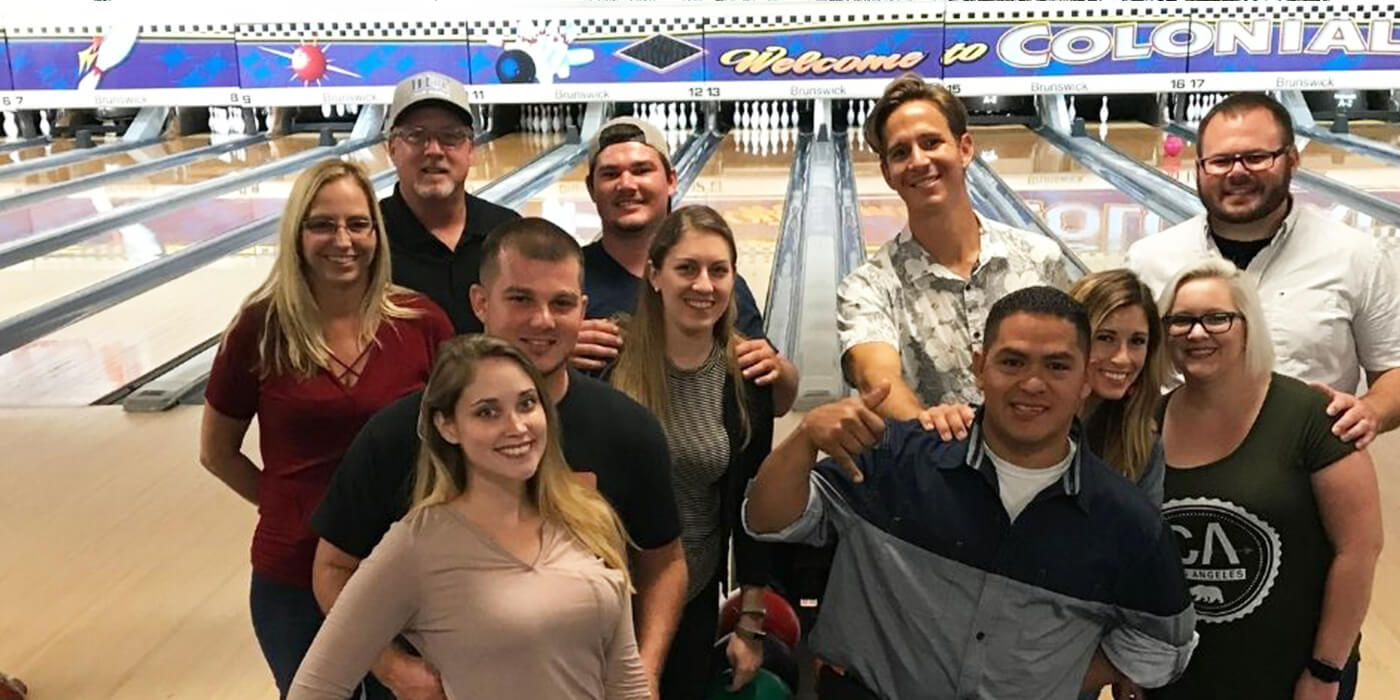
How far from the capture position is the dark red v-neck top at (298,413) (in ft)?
4.88

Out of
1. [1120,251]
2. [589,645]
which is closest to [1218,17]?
[1120,251]

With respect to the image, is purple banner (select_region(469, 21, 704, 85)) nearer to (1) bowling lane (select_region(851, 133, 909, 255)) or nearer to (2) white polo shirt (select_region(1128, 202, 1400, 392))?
(1) bowling lane (select_region(851, 133, 909, 255))

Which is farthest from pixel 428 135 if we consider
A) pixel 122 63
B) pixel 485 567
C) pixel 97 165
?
pixel 122 63

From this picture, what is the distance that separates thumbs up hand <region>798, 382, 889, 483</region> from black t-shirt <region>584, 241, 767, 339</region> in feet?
1.27

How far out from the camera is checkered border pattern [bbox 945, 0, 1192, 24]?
24.0ft

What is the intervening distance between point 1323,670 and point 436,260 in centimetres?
141

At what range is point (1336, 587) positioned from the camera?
1398 mm

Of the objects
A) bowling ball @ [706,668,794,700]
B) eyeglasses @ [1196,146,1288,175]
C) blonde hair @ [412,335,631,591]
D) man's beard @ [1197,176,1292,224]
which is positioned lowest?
bowling ball @ [706,668,794,700]

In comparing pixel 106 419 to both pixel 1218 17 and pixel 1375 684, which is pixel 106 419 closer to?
pixel 1375 684

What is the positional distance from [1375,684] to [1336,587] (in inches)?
27.9

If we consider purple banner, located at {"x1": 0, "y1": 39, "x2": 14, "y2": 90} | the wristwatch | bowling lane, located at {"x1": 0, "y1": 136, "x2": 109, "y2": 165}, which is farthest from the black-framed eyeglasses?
purple banner, located at {"x1": 0, "y1": 39, "x2": 14, "y2": 90}

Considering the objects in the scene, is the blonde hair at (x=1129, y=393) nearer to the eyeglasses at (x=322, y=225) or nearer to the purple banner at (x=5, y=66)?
the eyeglasses at (x=322, y=225)

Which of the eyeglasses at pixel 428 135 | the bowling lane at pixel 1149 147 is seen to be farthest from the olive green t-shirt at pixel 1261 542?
the bowling lane at pixel 1149 147

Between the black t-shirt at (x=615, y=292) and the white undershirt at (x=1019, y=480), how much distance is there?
0.50m
